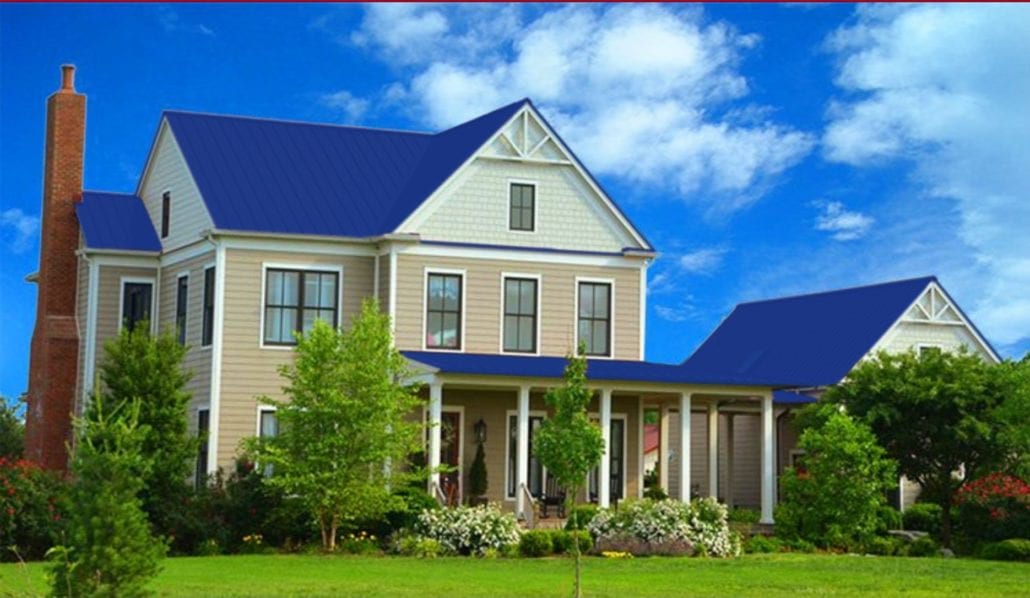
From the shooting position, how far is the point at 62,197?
4700cm

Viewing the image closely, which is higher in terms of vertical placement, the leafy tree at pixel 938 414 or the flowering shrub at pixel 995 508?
the leafy tree at pixel 938 414

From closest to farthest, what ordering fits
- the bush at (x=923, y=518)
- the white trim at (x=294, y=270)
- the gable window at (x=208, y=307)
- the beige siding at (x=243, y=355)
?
the beige siding at (x=243, y=355)
the white trim at (x=294, y=270)
the gable window at (x=208, y=307)
the bush at (x=923, y=518)

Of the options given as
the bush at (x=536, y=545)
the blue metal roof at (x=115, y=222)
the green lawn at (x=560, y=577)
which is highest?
the blue metal roof at (x=115, y=222)

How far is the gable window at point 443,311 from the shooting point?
42.4 meters

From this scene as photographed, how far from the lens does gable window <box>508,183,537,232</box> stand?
142ft

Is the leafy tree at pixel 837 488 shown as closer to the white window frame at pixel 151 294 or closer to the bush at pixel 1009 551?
the bush at pixel 1009 551

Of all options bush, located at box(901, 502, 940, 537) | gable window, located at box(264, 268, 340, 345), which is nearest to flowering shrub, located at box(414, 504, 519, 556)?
gable window, located at box(264, 268, 340, 345)

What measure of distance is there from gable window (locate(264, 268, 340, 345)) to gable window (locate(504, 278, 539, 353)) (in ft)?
14.6

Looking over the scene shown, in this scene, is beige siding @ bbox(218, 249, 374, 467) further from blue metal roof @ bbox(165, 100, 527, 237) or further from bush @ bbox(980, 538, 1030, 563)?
bush @ bbox(980, 538, 1030, 563)

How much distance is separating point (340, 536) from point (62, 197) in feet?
51.2

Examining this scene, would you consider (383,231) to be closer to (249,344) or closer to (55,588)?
(249,344)

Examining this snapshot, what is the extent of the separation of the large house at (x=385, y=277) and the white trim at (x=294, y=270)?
4cm

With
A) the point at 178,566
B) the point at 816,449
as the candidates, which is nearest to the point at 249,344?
the point at 178,566

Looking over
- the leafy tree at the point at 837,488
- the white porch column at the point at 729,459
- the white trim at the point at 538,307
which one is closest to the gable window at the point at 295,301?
the white trim at the point at 538,307
